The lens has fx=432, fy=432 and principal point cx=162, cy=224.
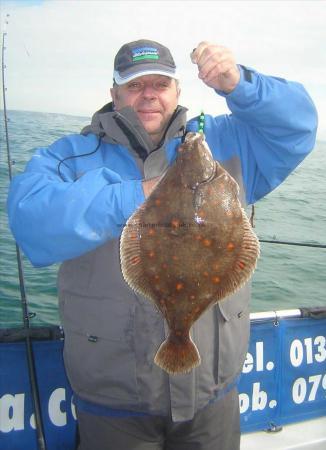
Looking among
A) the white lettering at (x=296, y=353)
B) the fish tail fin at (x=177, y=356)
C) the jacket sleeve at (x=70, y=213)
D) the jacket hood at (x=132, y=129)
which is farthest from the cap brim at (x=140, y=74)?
the white lettering at (x=296, y=353)

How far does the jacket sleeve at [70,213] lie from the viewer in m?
2.13

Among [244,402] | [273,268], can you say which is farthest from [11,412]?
[273,268]

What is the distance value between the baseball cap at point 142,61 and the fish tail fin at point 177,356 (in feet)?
5.28

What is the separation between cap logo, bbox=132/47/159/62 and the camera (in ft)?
9.06

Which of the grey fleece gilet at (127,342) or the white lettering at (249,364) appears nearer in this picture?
the grey fleece gilet at (127,342)

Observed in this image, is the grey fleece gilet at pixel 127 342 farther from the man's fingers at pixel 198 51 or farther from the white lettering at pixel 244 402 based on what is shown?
the white lettering at pixel 244 402

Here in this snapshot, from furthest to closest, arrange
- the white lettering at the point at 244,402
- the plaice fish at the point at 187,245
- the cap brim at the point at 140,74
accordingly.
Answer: the white lettering at the point at 244,402 → the cap brim at the point at 140,74 → the plaice fish at the point at 187,245

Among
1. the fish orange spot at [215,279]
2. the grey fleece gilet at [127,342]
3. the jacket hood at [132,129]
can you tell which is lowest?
the grey fleece gilet at [127,342]

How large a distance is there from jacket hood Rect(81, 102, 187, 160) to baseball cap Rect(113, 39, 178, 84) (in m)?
0.23

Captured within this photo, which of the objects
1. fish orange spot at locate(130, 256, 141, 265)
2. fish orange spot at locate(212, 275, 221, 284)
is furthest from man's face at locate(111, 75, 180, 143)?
fish orange spot at locate(212, 275, 221, 284)

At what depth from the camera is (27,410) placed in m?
3.36

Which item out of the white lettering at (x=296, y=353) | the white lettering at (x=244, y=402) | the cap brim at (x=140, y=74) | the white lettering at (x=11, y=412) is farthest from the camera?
the white lettering at (x=296, y=353)

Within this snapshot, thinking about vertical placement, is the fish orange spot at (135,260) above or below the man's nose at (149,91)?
below

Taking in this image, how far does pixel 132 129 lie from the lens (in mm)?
2711
